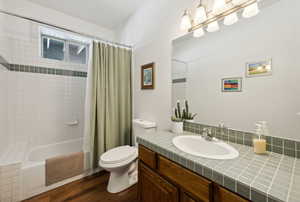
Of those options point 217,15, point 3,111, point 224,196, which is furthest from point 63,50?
point 224,196

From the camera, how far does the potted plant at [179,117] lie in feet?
4.34

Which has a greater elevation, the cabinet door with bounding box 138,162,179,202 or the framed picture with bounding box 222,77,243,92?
the framed picture with bounding box 222,77,243,92

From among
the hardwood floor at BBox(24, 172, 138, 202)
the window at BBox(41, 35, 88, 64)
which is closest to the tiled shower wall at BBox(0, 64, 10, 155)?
the window at BBox(41, 35, 88, 64)

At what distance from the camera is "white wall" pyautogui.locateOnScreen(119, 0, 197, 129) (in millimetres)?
1565

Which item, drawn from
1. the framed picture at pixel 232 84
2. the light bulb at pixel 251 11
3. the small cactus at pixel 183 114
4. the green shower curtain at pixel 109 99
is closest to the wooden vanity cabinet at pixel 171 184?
the small cactus at pixel 183 114

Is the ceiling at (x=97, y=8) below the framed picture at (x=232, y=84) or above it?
above

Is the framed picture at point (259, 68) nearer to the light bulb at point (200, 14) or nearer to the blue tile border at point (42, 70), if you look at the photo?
the light bulb at point (200, 14)

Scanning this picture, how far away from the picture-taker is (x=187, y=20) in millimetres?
1298

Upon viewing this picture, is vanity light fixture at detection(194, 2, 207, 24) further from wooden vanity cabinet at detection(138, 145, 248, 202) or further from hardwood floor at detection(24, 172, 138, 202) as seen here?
hardwood floor at detection(24, 172, 138, 202)

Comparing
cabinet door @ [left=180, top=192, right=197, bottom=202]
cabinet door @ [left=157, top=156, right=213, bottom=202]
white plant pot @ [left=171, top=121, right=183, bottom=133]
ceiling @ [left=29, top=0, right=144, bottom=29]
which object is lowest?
A: cabinet door @ [left=180, top=192, right=197, bottom=202]

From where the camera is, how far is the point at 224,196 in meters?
0.60

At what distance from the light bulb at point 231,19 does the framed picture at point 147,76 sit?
97 cm

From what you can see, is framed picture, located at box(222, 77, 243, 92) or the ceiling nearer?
framed picture, located at box(222, 77, 243, 92)

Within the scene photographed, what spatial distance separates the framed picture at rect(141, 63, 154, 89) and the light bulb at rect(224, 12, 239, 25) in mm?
967
